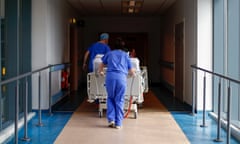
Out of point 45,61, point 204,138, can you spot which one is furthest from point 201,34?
point 45,61

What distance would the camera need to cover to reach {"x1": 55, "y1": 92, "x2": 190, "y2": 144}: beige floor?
4922 millimetres

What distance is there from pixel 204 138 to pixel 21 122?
Result: 2.77m

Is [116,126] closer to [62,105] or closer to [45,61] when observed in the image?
[45,61]

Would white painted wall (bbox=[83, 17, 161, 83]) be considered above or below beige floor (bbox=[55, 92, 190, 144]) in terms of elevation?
above

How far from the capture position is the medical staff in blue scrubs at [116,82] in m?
5.60

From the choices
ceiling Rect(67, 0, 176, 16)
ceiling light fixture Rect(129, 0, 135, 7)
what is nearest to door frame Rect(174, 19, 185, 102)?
ceiling Rect(67, 0, 176, 16)

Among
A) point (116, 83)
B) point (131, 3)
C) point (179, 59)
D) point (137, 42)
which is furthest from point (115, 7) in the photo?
point (116, 83)

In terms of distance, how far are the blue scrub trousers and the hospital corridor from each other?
15mm

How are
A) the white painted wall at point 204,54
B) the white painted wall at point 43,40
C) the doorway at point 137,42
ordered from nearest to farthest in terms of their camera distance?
1. the white painted wall at point 43,40
2. the white painted wall at point 204,54
3. the doorway at point 137,42

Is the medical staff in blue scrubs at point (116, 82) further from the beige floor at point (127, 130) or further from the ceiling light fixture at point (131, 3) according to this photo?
the ceiling light fixture at point (131, 3)

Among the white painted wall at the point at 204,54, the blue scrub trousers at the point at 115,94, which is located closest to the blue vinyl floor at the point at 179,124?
the white painted wall at the point at 204,54

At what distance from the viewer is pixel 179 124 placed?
6031mm

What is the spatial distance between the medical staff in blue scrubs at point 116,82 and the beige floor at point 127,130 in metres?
0.20

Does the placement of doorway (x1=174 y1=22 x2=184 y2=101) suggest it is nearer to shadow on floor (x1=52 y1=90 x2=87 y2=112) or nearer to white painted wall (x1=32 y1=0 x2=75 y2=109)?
shadow on floor (x1=52 y1=90 x2=87 y2=112)
